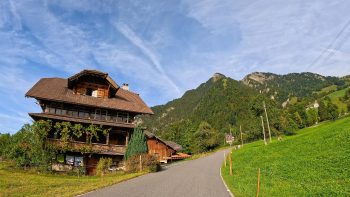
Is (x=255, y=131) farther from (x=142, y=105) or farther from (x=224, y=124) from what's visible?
(x=142, y=105)

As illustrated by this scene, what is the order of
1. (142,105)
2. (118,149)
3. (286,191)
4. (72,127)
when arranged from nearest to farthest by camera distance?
(286,191) → (72,127) → (118,149) → (142,105)

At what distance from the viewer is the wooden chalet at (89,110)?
3788cm

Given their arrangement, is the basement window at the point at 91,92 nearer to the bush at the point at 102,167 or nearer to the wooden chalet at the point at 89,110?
the wooden chalet at the point at 89,110

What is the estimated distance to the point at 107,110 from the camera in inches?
1654

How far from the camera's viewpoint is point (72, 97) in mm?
40312

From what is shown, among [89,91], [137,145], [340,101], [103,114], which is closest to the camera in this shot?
[137,145]

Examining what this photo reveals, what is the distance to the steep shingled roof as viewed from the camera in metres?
38.3

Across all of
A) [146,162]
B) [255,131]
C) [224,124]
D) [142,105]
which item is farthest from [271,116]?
[146,162]

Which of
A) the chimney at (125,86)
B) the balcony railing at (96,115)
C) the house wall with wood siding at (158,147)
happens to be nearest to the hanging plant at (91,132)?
the balcony railing at (96,115)

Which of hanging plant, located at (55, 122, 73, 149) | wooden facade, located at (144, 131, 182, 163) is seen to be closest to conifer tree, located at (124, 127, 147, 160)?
hanging plant, located at (55, 122, 73, 149)

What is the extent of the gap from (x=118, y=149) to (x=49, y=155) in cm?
903

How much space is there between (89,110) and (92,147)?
17.4 ft

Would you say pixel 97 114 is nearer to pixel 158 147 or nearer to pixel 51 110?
pixel 51 110

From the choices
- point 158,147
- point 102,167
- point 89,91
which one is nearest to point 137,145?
point 102,167
